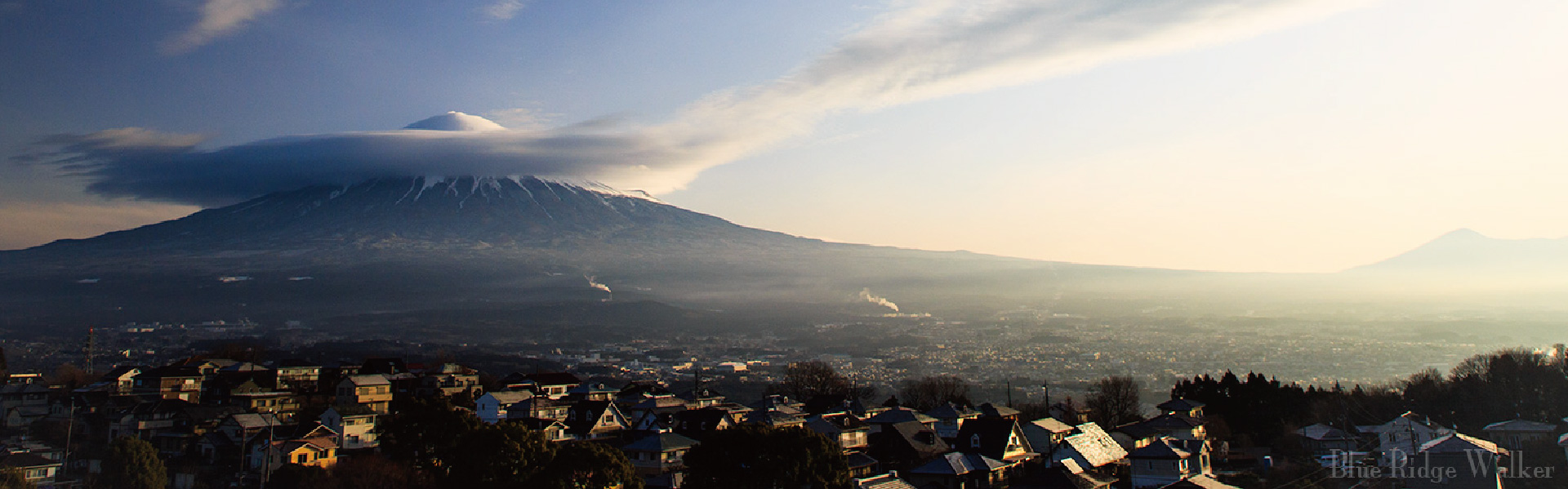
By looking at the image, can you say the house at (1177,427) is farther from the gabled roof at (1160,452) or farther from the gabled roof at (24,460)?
the gabled roof at (24,460)

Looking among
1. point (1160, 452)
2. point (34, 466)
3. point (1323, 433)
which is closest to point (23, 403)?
point (34, 466)

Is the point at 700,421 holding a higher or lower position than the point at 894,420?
higher

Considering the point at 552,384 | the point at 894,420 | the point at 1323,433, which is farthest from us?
the point at 552,384

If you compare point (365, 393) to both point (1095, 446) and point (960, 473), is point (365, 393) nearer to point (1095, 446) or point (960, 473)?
point (960, 473)

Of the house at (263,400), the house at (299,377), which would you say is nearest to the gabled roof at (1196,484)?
the house at (263,400)

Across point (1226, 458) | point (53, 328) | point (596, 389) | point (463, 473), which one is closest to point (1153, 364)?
point (1226, 458)
